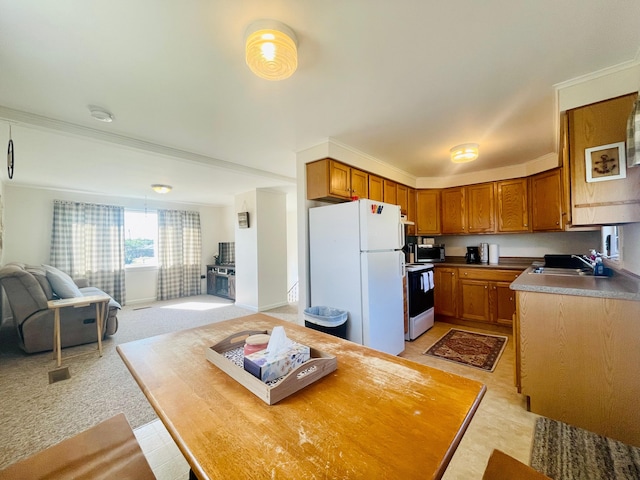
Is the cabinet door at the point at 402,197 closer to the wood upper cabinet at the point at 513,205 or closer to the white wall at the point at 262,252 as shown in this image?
the wood upper cabinet at the point at 513,205

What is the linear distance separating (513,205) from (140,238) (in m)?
7.46

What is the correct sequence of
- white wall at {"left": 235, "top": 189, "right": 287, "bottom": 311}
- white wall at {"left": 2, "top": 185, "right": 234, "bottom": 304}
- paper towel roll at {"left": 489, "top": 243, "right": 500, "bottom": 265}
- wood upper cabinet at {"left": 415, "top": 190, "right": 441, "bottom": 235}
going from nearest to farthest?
1. paper towel roll at {"left": 489, "top": 243, "right": 500, "bottom": 265}
2. wood upper cabinet at {"left": 415, "top": 190, "right": 441, "bottom": 235}
3. white wall at {"left": 2, "top": 185, "right": 234, "bottom": 304}
4. white wall at {"left": 235, "top": 189, "right": 287, "bottom": 311}

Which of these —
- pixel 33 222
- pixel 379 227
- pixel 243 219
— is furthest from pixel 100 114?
pixel 33 222

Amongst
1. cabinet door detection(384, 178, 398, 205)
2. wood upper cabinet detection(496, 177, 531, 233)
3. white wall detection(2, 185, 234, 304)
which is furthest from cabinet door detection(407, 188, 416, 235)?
white wall detection(2, 185, 234, 304)

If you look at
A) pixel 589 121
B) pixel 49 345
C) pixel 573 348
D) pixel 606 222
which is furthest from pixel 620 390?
pixel 49 345

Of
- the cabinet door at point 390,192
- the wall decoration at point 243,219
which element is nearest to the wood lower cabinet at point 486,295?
the cabinet door at point 390,192

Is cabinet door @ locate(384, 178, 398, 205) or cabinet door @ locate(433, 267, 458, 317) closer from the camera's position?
cabinet door @ locate(384, 178, 398, 205)

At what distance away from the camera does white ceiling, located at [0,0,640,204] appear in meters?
1.31

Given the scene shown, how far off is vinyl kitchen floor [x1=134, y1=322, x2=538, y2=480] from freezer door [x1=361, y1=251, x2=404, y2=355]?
33.4 inches

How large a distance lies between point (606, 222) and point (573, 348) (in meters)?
0.88

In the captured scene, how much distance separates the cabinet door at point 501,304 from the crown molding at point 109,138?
3.90 m

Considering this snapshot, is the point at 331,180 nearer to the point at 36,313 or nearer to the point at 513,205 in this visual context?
the point at 513,205

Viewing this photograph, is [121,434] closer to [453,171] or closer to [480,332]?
[480,332]

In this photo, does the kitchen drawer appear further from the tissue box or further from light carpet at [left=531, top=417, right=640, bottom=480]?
the tissue box
